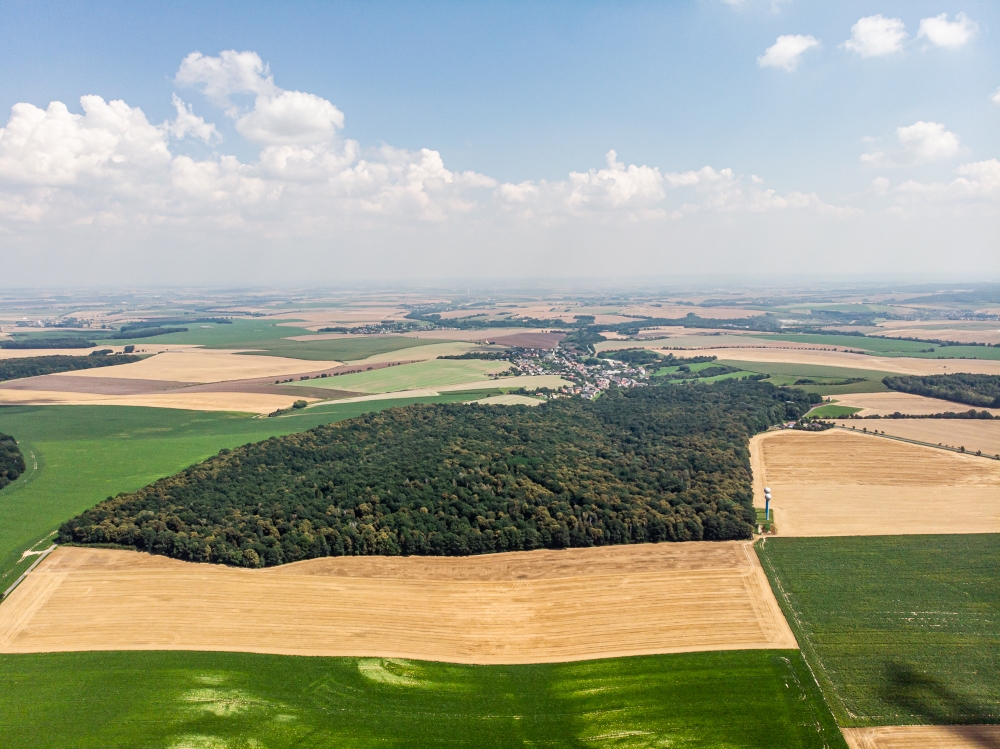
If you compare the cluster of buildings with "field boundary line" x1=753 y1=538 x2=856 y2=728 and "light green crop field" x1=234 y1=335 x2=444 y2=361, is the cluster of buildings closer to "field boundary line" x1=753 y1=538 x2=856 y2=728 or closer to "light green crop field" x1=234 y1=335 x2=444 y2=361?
"light green crop field" x1=234 y1=335 x2=444 y2=361

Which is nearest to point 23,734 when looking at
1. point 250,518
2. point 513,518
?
point 250,518

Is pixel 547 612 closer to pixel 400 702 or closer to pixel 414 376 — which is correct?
pixel 400 702

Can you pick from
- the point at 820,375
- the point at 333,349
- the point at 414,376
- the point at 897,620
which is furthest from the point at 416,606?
the point at 333,349

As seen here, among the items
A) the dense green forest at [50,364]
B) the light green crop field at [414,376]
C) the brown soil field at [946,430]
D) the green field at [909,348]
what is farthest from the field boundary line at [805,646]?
the dense green forest at [50,364]

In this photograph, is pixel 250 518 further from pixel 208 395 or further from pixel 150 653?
pixel 208 395

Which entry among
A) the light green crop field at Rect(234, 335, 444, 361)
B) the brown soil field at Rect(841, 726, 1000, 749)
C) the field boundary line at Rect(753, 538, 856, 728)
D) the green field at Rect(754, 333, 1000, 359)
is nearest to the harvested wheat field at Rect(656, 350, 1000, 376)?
the green field at Rect(754, 333, 1000, 359)

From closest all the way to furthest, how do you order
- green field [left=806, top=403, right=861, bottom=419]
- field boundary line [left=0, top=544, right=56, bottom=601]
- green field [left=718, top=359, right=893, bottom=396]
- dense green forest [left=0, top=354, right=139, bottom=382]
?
field boundary line [left=0, top=544, right=56, bottom=601] < green field [left=806, top=403, right=861, bottom=419] < green field [left=718, top=359, right=893, bottom=396] < dense green forest [left=0, top=354, right=139, bottom=382]
